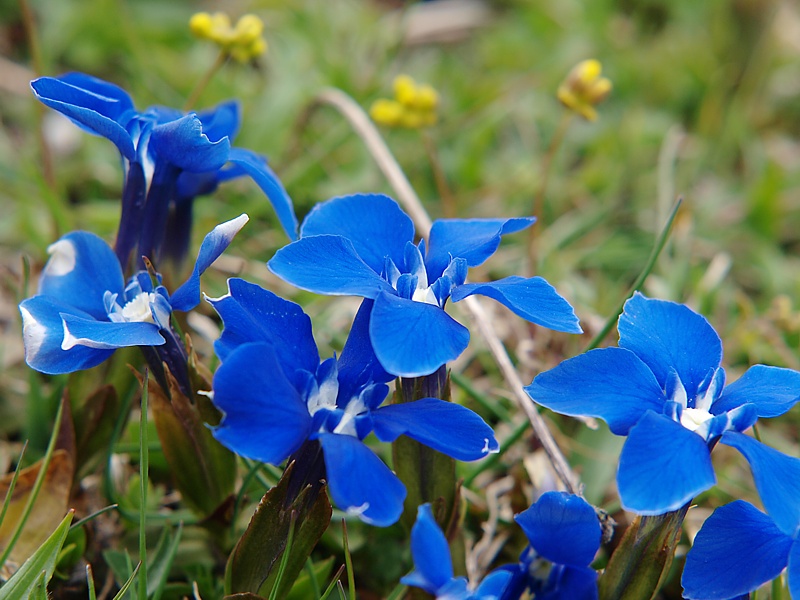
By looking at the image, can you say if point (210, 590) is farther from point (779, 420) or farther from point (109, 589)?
point (779, 420)

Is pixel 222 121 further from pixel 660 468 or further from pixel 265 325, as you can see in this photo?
pixel 660 468

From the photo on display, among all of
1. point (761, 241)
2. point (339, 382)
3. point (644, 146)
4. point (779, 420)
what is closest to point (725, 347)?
point (779, 420)

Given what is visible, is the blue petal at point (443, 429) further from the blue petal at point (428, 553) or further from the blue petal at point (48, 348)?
the blue petal at point (48, 348)

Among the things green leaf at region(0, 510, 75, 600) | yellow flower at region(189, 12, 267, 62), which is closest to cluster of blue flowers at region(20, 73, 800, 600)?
green leaf at region(0, 510, 75, 600)

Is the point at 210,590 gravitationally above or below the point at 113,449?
below

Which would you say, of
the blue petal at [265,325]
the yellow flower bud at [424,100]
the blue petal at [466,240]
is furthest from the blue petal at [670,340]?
the yellow flower bud at [424,100]

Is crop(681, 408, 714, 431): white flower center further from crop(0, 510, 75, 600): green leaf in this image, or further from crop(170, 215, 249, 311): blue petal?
crop(0, 510, 75, 600): green leaf
